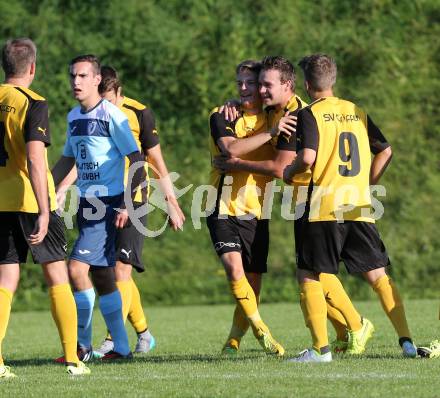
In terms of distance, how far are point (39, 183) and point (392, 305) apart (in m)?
2.64

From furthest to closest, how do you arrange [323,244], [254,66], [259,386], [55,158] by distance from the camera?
1. [55,158]
2. [254,66]
3. [323,244]
4. [259,386]

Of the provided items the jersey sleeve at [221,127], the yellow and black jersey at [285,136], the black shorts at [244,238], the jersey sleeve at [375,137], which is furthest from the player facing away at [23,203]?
the jersey sleeve at [375,137]

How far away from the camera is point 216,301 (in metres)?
16.4

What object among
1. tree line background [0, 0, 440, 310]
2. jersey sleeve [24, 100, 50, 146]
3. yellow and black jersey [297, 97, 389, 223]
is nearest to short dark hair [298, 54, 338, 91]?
yellow and black jersey [297, 97, 389, 223]

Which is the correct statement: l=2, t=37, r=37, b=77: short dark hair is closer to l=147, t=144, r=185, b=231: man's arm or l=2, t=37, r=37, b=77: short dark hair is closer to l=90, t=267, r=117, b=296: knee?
l=147, t=144, r=185, b=231: man's arm

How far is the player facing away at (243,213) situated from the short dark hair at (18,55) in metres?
1.92

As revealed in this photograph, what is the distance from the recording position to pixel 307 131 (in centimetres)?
776

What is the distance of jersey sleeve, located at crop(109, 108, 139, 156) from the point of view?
27.5ft

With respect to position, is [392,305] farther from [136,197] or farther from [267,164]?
[136,197]

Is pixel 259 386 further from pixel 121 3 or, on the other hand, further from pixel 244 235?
pixel 121 3

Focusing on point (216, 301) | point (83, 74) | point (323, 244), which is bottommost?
point (216, 301)

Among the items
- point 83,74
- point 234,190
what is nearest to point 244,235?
point 234,190

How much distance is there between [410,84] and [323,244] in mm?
9434

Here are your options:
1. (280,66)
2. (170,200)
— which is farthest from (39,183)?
(280,66)
